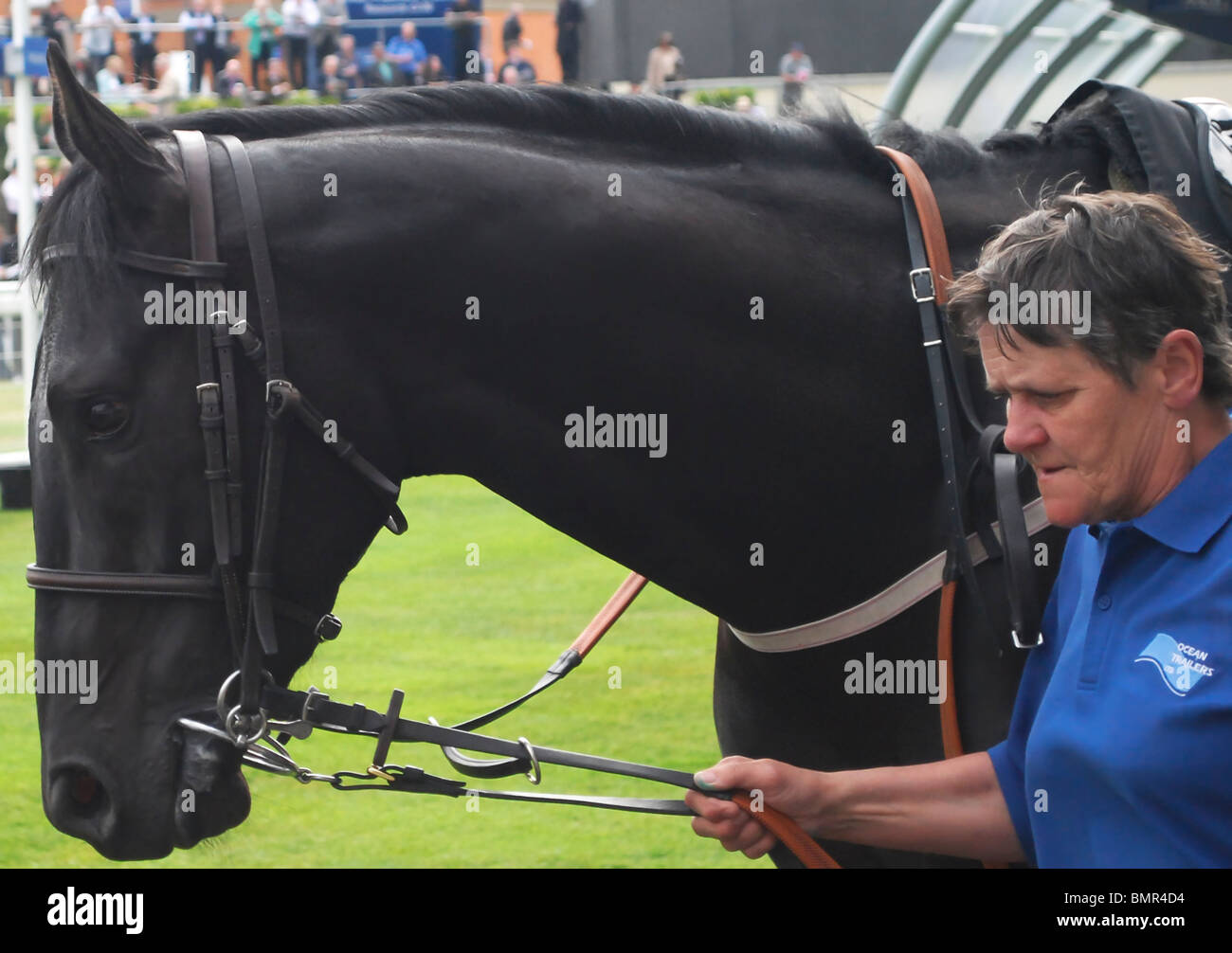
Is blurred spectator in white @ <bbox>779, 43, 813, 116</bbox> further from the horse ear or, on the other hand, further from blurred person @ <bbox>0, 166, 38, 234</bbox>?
the horse ear

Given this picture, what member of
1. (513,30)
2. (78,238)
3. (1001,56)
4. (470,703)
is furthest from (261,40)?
(78,238)

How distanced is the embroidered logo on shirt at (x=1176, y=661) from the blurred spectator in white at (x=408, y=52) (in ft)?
58.0

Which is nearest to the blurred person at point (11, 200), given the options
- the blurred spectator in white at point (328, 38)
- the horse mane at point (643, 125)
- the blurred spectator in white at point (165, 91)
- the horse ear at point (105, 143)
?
the blurred spectator in white at point (165, 91)

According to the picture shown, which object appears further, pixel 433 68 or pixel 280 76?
pixel 280 76

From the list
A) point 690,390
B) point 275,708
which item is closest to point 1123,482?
point 690,390

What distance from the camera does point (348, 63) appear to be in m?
19.1

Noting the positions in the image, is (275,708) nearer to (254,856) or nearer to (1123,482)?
(1123,482)

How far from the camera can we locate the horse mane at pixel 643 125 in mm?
2252

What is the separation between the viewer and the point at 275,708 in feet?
6.86

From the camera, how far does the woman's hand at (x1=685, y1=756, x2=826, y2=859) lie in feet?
6.99

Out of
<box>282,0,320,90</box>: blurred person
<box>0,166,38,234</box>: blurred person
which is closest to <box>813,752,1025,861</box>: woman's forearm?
<box>0,166,38,234</box>: blurred person

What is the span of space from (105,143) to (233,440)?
421mm

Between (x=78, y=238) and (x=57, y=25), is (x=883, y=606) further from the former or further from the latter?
(x=57, y=25)
